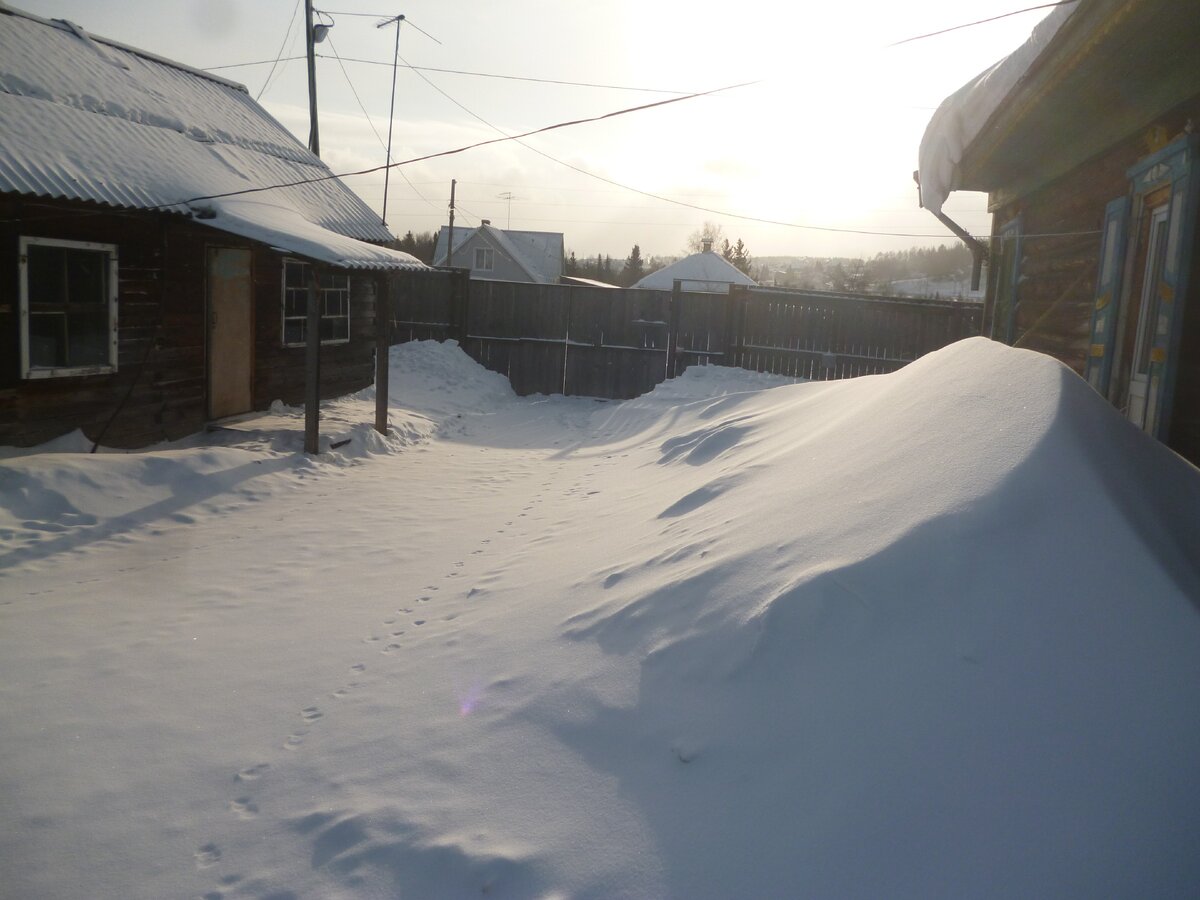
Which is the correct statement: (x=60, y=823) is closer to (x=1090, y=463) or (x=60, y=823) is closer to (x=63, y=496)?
(x=1090, y=463)

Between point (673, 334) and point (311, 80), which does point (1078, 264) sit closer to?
point (673, 334)

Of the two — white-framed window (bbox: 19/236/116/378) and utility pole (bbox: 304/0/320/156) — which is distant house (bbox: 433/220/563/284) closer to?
utility pole (bbox: 304/0/320/156)

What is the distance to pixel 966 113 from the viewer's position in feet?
25.7

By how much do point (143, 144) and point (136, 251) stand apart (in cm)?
147

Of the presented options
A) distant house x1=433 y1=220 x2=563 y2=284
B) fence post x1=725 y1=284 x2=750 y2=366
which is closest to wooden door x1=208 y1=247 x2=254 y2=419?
fence post x1=725 y1=284 x2=750 y2=366

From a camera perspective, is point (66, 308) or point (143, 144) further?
point (143, 144)

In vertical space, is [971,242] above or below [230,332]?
above

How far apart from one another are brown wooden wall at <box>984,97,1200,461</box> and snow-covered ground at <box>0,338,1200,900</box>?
1.26 m

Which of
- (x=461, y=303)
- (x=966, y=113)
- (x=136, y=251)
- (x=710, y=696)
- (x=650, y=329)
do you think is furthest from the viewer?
(x=461, y=303)

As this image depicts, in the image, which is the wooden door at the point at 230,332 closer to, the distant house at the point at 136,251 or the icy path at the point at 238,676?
the distant house at the point at 136,251

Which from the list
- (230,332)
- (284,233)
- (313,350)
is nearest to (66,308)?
(284,233)

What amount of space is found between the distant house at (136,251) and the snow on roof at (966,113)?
6.09m

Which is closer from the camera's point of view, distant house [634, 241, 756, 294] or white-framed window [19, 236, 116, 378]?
white-framed window [19, 236, 116, 378]

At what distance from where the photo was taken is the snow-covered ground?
243cm
